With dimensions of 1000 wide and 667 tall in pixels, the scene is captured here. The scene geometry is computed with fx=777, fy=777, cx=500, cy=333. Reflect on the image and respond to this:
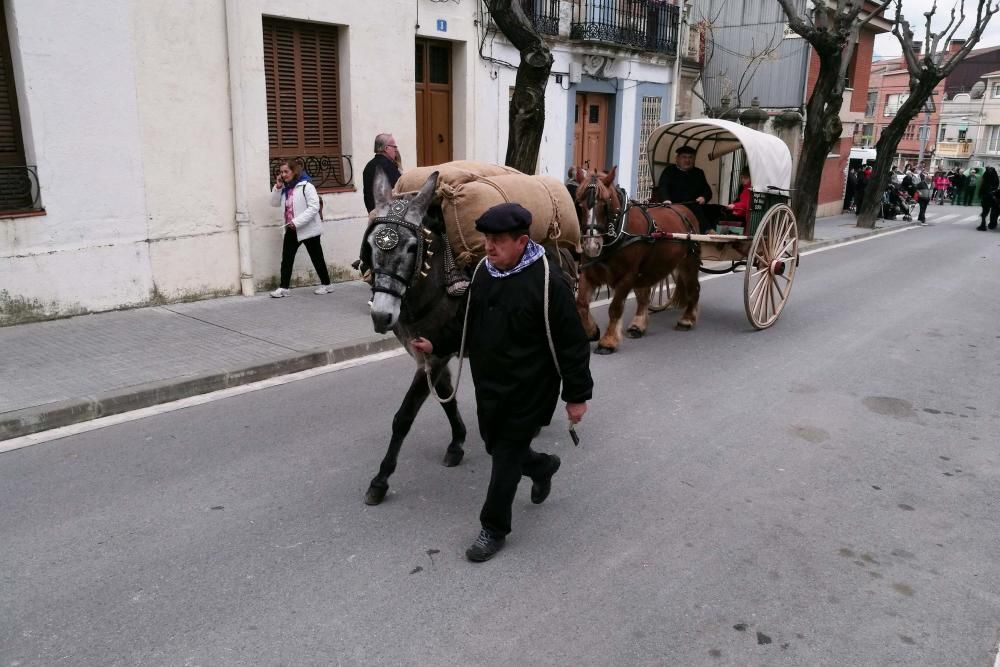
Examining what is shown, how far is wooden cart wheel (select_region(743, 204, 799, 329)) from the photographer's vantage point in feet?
29.3

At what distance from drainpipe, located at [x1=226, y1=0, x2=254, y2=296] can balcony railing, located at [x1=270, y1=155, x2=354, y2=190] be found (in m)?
1.18

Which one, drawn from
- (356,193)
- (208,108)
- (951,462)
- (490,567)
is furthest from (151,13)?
(951,462)

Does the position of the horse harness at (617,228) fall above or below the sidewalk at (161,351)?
above

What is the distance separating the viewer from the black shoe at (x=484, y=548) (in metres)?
3.96

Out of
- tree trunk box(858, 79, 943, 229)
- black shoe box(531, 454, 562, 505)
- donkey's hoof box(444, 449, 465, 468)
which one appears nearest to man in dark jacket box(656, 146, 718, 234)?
donkey's hoof box(444, 449, 465, 468)

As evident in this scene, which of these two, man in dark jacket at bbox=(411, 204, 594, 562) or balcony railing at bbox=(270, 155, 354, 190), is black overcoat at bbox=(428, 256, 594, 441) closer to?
man in dark jacket at bbox=(411, 204, 594, 562)

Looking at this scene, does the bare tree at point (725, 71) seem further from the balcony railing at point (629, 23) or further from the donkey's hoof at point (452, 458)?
the donkey's hoof at point (452, 458)

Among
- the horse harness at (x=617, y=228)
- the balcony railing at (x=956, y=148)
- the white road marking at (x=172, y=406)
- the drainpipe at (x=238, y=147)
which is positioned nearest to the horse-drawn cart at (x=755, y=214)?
the horse harness at (x=617, y=228)

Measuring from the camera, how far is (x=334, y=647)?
3250 mm

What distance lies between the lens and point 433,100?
13.5m

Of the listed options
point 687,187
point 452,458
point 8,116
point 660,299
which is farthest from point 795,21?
point 452,458

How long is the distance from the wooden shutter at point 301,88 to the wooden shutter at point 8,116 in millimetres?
3183

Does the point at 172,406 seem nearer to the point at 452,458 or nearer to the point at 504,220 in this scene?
the point at 452,458

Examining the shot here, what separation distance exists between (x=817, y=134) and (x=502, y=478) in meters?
16.5
